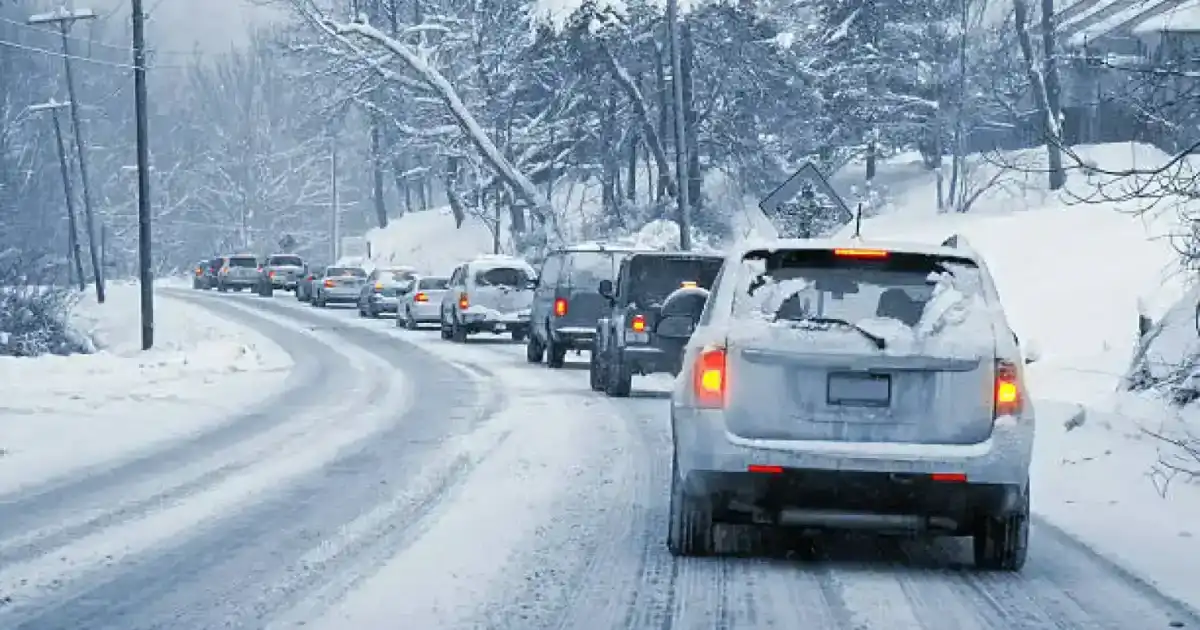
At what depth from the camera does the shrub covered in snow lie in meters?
39.1

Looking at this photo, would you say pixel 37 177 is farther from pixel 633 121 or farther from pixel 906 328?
pixel 906 328

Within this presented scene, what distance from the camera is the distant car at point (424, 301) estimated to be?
43250mm

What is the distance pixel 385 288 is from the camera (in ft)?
166

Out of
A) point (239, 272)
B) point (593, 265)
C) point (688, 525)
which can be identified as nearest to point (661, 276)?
point (593, 265)

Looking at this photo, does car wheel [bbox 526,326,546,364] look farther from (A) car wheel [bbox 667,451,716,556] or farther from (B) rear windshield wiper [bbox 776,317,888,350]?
(B) rear windshield wiper [bbox 776,317,888,350]

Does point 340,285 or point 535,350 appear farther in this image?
point 340,285

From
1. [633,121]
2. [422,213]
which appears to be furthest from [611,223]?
[422,213]

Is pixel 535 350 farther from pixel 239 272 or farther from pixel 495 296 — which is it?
pixel 239 272

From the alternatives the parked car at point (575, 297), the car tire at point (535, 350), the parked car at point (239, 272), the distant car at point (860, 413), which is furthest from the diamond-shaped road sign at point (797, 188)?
the parked car at point (239, 272)

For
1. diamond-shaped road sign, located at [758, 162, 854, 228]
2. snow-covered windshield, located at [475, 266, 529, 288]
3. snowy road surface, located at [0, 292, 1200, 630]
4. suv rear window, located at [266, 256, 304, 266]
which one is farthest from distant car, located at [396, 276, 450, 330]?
suv rear window, located at [266, 256, 304, 266]

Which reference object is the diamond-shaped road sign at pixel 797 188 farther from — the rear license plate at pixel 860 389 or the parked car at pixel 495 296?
the rear license plate at pixel 860 389

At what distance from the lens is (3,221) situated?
77.2 m

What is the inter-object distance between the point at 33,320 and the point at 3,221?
38.9 meters

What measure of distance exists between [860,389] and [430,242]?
68011 mm
